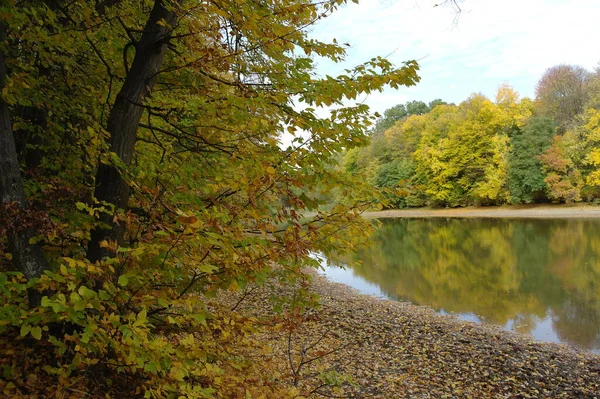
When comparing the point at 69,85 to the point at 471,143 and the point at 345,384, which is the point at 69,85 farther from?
the point at 471,143

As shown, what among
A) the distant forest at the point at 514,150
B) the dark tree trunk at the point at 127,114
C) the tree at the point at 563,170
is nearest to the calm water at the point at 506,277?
the dark tree trunk at the point at 127,114

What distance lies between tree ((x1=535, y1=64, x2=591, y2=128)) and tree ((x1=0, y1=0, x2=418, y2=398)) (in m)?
49.0

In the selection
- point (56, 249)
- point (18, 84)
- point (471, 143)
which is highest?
point (471, 143)

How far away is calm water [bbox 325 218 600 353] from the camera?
11555 mm

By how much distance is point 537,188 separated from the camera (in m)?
40.3

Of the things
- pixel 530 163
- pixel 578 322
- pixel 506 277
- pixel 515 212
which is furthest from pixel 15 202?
pixel 530 163

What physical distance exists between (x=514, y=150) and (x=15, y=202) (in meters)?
48.2

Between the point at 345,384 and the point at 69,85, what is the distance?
5.78m

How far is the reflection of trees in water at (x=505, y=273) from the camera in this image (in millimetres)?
12219

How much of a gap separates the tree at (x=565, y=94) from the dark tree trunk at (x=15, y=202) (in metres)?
50.5

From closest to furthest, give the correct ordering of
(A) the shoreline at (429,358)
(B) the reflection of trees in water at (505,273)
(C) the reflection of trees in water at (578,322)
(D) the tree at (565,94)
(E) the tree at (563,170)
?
(A) the shoreline at (429,358) < (C) the reflection of trees in water at (578,322) < (B) the reflection of trees in water at (505,273) < (E) the tree at (563,170) < (D) the tree at (565,94)

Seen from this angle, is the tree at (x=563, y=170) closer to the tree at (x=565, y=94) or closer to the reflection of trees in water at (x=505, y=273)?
the tree at (x=565, y=94)

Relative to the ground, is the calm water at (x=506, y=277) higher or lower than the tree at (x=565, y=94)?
lower

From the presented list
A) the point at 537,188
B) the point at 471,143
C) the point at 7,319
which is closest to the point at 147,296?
the point at 7,319
